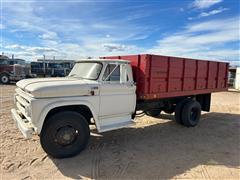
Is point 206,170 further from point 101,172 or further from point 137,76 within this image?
point 137,76

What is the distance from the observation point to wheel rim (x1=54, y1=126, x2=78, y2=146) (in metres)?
5.01

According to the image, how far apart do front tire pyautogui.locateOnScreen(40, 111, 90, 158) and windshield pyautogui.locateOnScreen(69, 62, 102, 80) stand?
111 centimetres

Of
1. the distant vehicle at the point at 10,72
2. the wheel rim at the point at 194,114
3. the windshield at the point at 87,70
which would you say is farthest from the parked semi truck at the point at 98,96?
the distant vehicle at the point at 10,72

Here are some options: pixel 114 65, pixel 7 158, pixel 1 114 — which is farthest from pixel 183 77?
pixel 1 114

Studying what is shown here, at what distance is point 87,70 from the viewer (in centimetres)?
602

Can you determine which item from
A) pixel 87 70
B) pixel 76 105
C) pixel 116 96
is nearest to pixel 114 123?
pixel 116 96

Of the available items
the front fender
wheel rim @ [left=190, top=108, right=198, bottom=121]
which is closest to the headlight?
the front fender

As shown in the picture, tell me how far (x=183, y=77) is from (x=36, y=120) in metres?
4.78

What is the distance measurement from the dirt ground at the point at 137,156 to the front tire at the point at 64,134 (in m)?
0.21

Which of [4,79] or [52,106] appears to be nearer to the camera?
[52,106]

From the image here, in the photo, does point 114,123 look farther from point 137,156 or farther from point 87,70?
point 87,70

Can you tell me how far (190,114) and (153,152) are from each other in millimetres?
3089

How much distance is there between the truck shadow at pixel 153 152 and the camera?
4586 mm

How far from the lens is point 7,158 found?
16.5 ft
